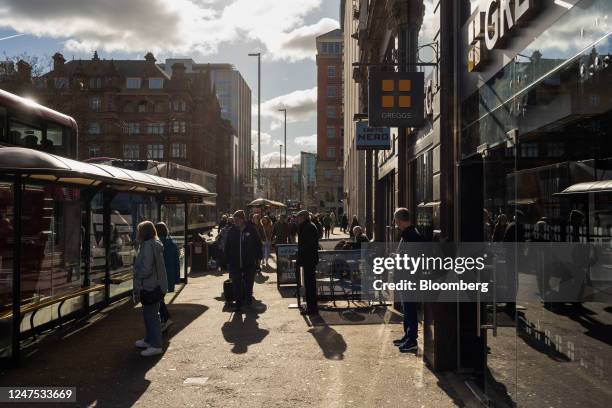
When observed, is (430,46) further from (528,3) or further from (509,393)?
(509,393)

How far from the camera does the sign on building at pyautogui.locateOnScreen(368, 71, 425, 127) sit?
10.2 metres

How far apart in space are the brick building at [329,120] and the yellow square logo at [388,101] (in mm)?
74906

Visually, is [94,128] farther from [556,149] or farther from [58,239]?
[556,149]

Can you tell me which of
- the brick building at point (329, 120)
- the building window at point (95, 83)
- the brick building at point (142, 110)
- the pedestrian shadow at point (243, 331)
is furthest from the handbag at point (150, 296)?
the building window at point (95, 83)

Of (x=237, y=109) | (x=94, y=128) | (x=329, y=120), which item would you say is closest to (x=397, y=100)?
(x=329, y=120)

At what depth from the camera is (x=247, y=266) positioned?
1171 cm

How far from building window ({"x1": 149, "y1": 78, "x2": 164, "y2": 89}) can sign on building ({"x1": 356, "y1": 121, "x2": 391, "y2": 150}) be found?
7560cm

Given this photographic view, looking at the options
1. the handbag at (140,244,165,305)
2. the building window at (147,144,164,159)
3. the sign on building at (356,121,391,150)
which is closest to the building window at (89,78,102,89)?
the building window at (147,144,164,159)

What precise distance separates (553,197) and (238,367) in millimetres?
4416

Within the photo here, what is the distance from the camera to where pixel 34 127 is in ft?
31.8

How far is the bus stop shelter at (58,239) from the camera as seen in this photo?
7188 mm

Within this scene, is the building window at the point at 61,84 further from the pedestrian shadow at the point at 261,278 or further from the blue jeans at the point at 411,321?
the blue jeans at the point at 411,321

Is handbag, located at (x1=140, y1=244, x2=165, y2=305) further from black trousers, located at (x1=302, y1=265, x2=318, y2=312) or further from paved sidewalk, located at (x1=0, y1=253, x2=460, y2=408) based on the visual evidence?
black trousers, located at (x1=302, y1=265, x2=318, y2=312)

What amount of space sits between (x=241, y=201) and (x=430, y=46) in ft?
412
